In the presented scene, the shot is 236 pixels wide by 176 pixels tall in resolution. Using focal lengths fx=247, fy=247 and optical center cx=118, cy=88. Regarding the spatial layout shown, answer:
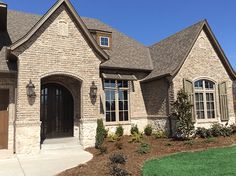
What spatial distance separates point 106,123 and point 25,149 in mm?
5224

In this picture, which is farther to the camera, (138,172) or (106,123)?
(106,123)

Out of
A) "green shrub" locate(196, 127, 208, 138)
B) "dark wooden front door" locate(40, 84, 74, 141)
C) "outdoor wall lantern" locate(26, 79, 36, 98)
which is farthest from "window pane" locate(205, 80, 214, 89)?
"outdoor wall lantern" locate(26, 79, 36, 98)

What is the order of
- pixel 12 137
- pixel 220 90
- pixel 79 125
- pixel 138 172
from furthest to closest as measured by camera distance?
1. pixel 220 90
2. pixel 79 125
3. pixel 12 137
4. pixel 138 172

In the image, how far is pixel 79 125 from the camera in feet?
41.9

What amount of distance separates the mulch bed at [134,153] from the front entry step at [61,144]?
901 millimetres

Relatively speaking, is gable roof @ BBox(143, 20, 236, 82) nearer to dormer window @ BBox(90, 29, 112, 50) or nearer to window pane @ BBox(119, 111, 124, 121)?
A: window pane @ BBox(119, 111, 124, 121)

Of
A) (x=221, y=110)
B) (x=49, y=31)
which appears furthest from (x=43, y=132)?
(x=221, y=110)

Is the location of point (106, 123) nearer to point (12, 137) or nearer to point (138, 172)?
point (12, 137)

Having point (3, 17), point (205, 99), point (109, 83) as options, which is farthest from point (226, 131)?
point (3, 17)

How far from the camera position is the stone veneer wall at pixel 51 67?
10.9m

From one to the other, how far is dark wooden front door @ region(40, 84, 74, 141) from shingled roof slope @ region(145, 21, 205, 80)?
544 cm

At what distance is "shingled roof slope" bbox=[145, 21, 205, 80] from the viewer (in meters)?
14.7

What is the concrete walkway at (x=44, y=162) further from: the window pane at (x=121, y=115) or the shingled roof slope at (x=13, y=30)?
the shingled roof slope at (x=13, y=30)

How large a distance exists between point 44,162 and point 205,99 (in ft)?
33.6
